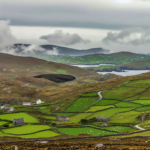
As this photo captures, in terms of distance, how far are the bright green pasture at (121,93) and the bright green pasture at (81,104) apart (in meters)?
7.03

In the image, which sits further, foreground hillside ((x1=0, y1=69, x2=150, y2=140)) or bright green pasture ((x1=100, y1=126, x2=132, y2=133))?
bright green pasture ((x1=100, y1=126, x2=132, y2=133))

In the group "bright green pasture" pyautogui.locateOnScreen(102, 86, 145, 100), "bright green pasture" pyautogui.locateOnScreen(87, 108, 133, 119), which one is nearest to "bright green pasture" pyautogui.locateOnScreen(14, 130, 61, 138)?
"bright green pasture" pyautogui.locateOnScreen(87, 108, 133, 119)

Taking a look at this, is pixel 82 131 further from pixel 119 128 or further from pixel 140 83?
pixel 140 83

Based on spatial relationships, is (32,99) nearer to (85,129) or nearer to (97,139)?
(85,129)

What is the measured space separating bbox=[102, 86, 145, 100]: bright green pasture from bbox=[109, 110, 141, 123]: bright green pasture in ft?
91.0

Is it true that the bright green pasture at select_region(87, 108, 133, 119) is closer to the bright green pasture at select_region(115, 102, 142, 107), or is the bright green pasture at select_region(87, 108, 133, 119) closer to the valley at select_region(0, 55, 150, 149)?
the valley at select_region(0, 55, 150, 149)

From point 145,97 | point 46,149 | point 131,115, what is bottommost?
point 46,149

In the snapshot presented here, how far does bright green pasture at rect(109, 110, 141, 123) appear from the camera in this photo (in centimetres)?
7974

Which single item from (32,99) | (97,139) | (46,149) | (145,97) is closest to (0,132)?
(97,139)

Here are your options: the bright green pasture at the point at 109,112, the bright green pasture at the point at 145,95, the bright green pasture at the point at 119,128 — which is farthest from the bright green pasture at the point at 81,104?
the bright green pasture at the point at 119,128

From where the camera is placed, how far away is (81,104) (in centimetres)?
11650

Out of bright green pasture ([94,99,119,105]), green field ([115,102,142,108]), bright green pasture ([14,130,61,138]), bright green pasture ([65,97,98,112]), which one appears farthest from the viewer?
bright green pasture ([94,99,119,105])

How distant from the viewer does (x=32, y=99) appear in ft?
539

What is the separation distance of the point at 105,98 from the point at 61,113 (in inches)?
884
